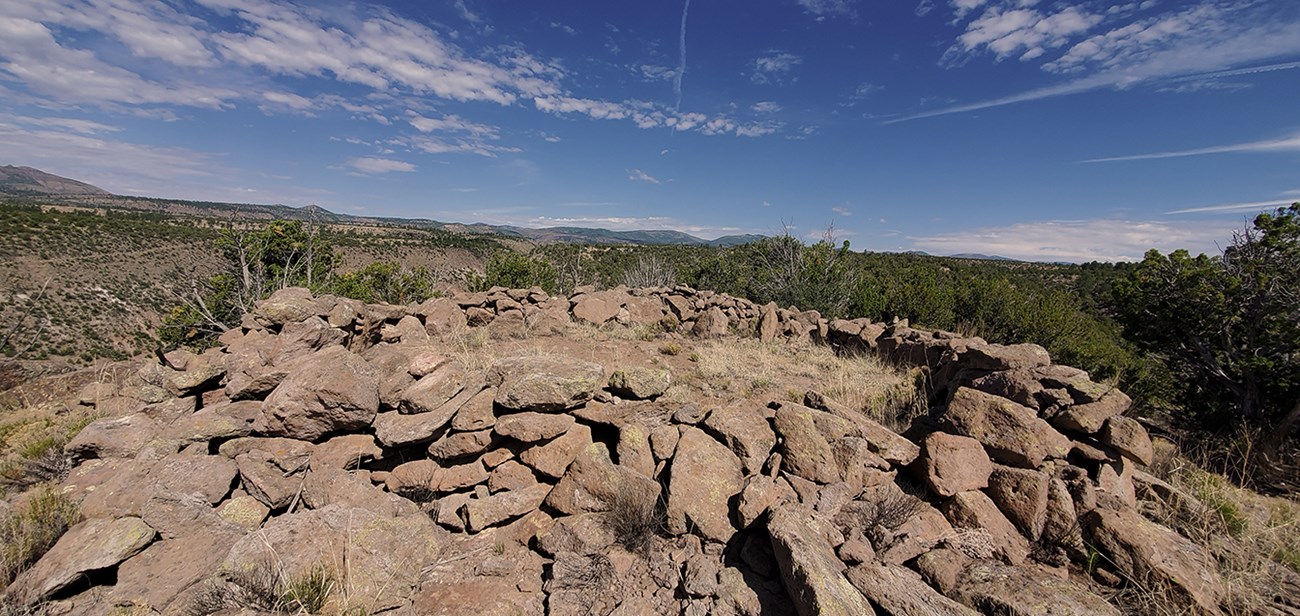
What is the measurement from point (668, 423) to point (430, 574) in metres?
2.58

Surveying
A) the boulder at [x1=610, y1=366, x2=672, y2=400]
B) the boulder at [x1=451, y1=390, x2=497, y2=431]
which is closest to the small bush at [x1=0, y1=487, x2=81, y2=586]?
the boulder at [x1=451, y1=390, x2=497, y2=431]

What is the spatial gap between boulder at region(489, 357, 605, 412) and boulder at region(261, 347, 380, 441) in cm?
131

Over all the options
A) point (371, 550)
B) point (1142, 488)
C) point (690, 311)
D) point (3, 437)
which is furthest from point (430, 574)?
point (690, 311)

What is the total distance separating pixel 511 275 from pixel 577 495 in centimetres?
Answer: 1676

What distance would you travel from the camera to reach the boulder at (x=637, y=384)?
18.9 feet

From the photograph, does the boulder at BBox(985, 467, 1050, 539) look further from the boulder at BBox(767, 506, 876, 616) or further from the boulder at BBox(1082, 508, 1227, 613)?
the boulder at BBox(767, 506, 876, 616)

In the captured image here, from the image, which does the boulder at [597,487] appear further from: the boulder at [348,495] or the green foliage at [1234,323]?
the green foliage at [1234,323]

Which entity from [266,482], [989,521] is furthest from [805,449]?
[266,482]

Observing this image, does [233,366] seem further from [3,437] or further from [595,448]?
[595,448]

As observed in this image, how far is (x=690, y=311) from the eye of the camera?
522 inches

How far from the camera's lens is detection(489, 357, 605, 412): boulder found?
16.9ft

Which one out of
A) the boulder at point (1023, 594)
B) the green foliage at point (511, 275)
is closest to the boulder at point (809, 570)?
the boulder at point (1023, 594)

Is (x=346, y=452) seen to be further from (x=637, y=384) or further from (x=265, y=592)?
(x=637, y=384)

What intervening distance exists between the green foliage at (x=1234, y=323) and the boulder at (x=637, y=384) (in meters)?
9.12
